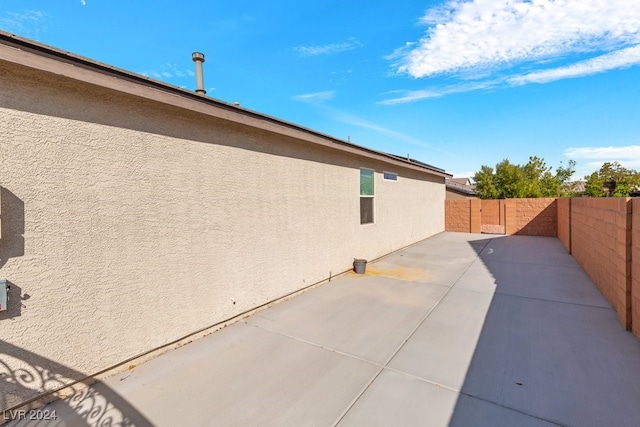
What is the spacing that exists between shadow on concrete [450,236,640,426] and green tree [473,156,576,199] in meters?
23.2

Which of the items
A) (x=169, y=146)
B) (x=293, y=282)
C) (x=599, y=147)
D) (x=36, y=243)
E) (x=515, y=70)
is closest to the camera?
(x=36, y=243)

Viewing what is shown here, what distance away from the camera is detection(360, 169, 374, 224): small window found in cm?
796

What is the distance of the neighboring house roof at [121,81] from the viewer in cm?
224

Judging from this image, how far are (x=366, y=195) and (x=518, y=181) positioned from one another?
25494mm

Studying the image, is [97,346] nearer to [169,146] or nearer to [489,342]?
[169,146]

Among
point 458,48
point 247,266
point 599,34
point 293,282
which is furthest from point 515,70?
point 247,266

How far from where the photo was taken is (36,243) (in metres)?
2.45

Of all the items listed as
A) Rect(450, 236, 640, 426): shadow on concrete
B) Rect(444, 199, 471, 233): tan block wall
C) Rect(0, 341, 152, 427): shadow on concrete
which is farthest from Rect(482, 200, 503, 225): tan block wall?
Rect(0, 341, 152, 427): shadow on concrete

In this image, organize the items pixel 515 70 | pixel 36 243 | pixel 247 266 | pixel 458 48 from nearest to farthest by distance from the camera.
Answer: pixel 36 243 → pixel 247 266 → pixel 458 48 → pixel 515 70

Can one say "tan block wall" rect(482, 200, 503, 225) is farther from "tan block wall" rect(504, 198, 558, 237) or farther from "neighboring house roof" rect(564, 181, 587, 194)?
"neighboring house roof" rect(564, 181, 587, 194)

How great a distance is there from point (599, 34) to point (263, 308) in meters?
10.4

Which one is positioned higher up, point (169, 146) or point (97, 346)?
point (169, 146)

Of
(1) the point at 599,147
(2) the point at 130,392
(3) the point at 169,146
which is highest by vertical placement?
(1) the point at 599,147

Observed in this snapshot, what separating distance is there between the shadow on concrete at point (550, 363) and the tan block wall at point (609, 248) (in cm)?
29
